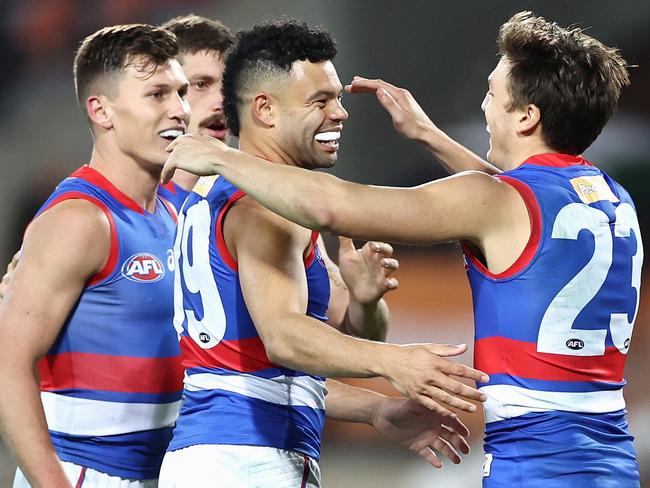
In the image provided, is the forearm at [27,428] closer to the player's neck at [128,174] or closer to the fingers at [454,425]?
the player's neck at [128,174]

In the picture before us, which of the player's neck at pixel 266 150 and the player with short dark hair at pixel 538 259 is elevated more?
the player's neck at pixel 266 150

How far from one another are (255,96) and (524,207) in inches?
38.3

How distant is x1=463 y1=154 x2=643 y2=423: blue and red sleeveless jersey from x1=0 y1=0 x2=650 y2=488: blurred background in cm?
327

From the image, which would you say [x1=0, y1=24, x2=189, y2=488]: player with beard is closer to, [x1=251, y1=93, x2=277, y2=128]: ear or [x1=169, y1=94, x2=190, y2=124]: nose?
[x1=169, y1=94, x2=190, y2=124]: nose

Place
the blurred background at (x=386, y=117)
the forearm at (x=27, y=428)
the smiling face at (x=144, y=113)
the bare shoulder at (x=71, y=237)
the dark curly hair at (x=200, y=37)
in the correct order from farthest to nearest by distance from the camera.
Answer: the blurred background at (x=386, y=117)
the dark curly hair at (x=200, y=37)
the smiling face at (x=144, y=113)
the bare shoulder at (x=71, y=237)
the forearm at (x=27, y=428)

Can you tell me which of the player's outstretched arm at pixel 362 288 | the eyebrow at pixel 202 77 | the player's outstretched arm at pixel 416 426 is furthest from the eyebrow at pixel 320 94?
the eyebrow at pixel 202 77

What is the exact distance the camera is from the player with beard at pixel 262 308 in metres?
2.62

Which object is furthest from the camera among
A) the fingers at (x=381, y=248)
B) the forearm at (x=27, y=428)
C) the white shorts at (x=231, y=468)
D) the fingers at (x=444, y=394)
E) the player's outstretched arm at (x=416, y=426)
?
the fingers at (x=381, y=248)

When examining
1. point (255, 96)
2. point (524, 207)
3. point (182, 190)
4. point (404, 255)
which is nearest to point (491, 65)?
point (404, 255)

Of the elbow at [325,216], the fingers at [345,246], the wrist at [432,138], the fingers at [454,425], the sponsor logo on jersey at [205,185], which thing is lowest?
the fingers at [454,425]

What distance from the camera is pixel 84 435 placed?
3203 mm

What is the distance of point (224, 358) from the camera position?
2.89 meters

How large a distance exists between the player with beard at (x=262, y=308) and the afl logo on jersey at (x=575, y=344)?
0.29 metres

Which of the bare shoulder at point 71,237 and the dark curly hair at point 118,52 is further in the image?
the dark curly hair at point 118,52
